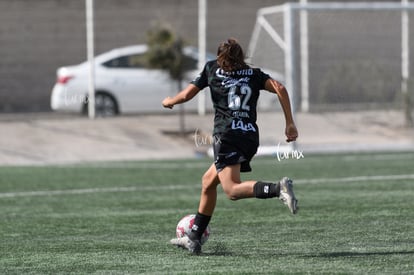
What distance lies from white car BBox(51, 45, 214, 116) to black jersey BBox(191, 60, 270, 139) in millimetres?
14893

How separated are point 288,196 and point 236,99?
3.24ft

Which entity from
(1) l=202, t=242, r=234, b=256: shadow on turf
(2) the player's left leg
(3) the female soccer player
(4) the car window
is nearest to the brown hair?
(3) the female soccer player

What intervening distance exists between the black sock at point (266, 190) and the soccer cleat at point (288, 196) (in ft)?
0.22

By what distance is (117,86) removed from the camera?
2398cm

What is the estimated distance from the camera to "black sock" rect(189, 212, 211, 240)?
841 centimetres

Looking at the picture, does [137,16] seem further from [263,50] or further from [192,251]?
Answer: [192,251]

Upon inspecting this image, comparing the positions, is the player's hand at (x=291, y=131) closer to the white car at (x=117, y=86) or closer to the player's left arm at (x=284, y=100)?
the player's left arm at (x=284, y=100)

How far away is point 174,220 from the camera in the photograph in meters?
10.9

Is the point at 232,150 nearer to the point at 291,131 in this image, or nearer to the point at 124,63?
the point at 291,131

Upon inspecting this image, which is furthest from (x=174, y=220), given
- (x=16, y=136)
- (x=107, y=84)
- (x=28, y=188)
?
(x=107, y=84)

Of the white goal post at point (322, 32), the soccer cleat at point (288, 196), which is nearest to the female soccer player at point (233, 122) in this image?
the soccer cleat at point (288, 196)

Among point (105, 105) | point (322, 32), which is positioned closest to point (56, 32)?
point (105, 105)

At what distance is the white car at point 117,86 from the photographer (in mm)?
23609

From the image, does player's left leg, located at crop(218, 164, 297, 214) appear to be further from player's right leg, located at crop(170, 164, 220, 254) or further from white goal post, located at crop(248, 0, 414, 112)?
white goal post, located at crop(248, 0, 414, 112)
